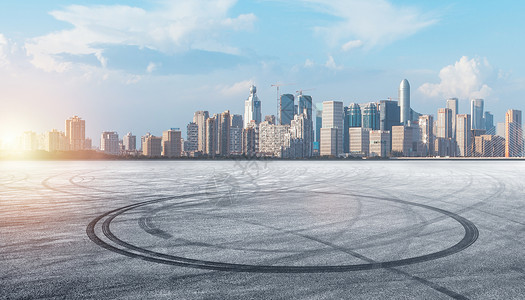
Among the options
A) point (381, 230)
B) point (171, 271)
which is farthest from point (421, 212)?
point (171, 271)

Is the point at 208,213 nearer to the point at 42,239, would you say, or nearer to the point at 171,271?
the point at 42,239

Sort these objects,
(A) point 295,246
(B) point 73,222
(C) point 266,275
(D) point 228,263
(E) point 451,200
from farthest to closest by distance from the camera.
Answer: (E) point 451,200 → (B) point 73,222 → (A) point 295,246 → (D) point 228,263 → (C) point 266,275

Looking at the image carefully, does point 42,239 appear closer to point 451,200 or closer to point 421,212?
point 421,212

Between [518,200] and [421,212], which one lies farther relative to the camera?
[518,200]

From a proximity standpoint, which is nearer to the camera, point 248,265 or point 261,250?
point 248,265

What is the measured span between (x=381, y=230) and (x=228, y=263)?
5548 mm

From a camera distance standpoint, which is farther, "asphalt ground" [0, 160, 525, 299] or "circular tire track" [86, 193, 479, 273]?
"circular tire track" [86, 193, 479, 273]

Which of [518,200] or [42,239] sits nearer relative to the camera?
[42,239]

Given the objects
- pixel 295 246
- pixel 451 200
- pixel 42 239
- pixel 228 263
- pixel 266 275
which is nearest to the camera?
pixel 266 275

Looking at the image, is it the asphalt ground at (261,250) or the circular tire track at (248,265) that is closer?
the asphalt ground at (261,250)

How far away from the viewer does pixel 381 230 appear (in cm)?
1141

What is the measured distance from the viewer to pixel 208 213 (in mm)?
14617

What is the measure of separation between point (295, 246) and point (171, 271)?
3317 mm

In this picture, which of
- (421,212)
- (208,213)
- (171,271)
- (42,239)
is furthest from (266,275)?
(421,212)
